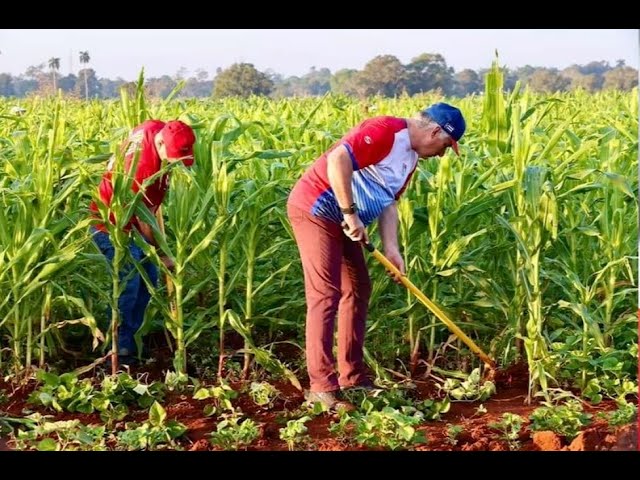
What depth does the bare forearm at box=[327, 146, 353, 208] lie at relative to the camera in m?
3.62

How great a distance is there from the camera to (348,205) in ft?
12.0

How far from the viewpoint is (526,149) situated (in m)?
3.98

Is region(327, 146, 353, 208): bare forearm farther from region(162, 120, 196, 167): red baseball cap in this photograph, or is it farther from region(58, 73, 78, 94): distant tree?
region(58, 73, 78, 94): distant tree

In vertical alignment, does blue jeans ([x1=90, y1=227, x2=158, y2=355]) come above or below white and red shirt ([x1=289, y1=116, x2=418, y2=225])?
below

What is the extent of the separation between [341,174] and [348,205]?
12 centimetres

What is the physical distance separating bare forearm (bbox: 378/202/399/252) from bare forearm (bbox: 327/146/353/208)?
32 cm

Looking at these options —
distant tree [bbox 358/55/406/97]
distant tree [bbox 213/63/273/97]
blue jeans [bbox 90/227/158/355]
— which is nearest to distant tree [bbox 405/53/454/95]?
distant tree [bbox 358/55/406/97]

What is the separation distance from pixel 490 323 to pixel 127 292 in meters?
1.61

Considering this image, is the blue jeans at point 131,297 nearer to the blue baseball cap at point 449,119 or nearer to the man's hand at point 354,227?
the man's hand at point 354,227

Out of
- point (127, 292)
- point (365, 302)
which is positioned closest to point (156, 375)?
point (127, 292)

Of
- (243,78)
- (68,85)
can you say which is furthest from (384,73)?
(68,85)

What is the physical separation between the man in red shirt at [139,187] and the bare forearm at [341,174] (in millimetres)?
634

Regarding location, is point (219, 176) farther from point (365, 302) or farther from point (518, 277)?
point (518, 277)

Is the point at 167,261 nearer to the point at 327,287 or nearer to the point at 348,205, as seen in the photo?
the point at 327,287
